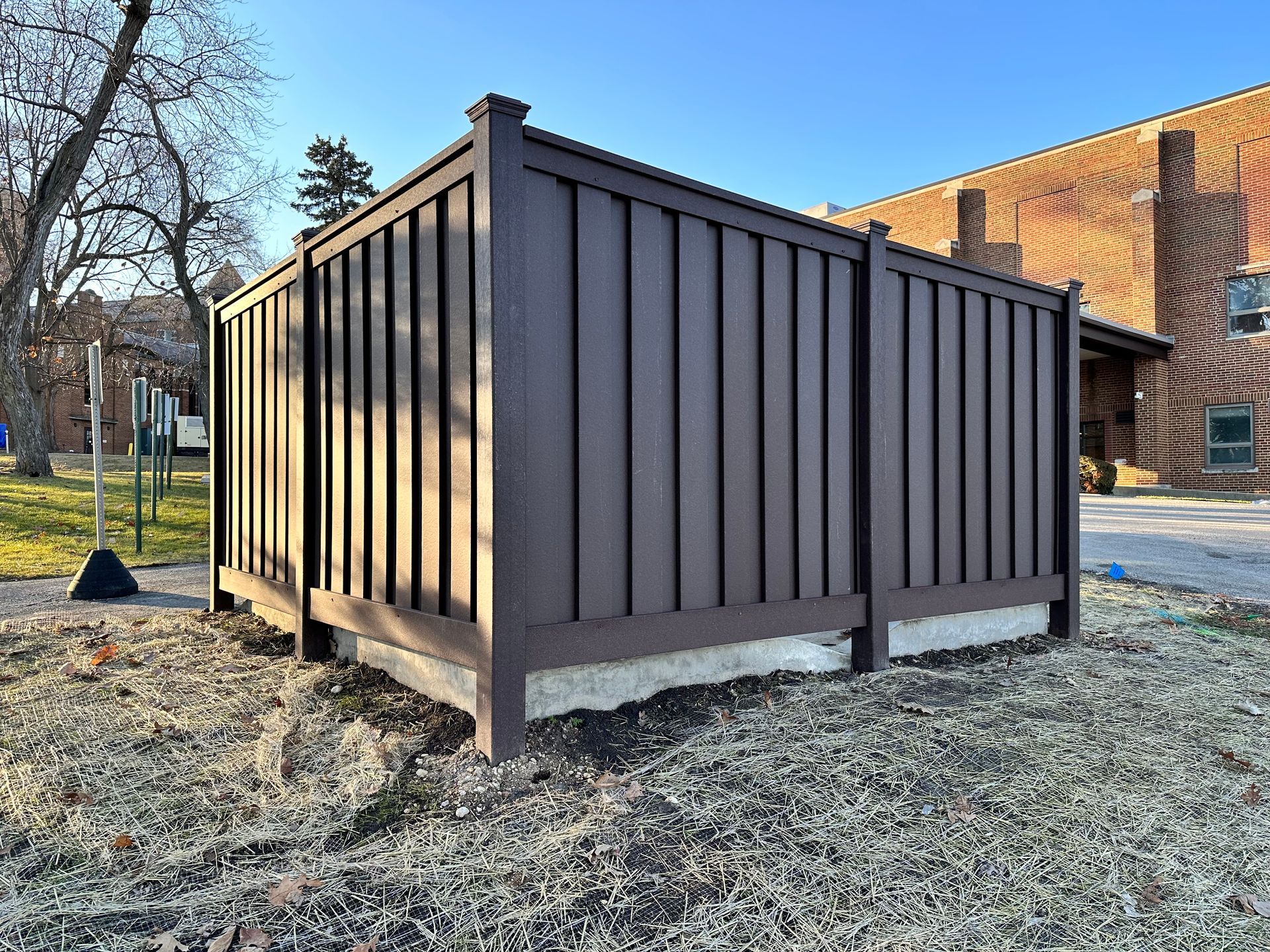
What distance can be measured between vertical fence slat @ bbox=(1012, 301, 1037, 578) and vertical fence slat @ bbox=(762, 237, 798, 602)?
1889 mm

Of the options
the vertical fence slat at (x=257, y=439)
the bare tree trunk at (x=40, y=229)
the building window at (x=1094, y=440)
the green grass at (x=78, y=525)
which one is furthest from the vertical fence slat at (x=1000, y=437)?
the building window at (x=1094, y=440)

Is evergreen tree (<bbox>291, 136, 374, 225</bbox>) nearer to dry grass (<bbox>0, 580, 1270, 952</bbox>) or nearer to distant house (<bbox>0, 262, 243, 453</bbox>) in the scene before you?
distant house (<bbox>0, 262, 243, 453</bbox>)

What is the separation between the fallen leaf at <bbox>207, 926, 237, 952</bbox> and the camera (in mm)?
1632

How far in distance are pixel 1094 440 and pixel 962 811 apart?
2254 centimetres

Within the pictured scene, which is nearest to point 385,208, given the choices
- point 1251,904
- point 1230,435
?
point 1251,904

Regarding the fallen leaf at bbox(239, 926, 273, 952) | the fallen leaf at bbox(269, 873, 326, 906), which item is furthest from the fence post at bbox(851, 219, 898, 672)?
the fallen leaf at bbox(239, 926, 273, 952)

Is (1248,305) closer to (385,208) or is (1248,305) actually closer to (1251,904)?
(1251,904)

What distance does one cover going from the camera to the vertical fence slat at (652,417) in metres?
2.88

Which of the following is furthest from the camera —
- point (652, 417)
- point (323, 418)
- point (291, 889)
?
point (323, 418)

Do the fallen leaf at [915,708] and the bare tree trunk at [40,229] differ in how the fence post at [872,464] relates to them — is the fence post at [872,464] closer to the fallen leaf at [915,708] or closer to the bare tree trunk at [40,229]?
the fallen leaf at [915,708]

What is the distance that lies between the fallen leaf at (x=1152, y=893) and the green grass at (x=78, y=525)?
8.34 metres

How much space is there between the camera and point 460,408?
268cm

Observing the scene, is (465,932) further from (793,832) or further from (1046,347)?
(1046,347)

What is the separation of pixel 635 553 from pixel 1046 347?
342 centimetres
